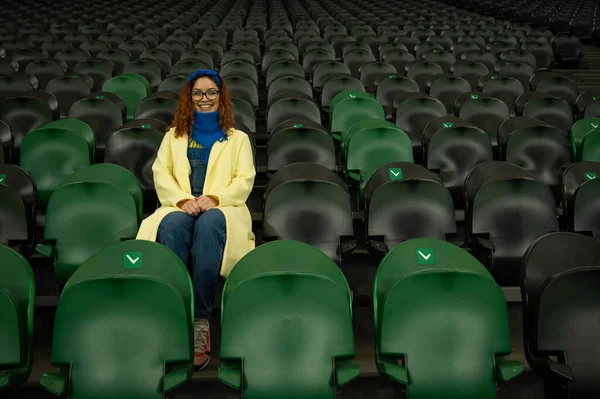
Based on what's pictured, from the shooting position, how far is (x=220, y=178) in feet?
6.61

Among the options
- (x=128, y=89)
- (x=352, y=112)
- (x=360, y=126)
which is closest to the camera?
(x=360, y=126)

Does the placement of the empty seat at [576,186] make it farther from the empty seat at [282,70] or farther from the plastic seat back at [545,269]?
the empty seat at [282,70]

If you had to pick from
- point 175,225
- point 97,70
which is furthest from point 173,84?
point 175,225

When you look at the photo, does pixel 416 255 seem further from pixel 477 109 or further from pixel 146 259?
pixel 477 109

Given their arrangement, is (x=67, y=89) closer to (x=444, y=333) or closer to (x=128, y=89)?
(x=128, y=89)

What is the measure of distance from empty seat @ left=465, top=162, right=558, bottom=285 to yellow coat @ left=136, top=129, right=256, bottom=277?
775mm

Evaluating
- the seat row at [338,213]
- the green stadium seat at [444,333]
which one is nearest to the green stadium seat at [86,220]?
the seat row at [338,213]

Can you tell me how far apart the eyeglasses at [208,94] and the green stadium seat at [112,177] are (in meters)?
0.37

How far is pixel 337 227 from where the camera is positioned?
202cm

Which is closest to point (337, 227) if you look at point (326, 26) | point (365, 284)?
point (365, 284)

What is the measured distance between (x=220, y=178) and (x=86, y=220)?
17.6 inches

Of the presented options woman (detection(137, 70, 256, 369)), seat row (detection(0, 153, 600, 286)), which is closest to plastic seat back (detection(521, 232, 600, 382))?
seat row (detection(0, 153, 600, 286))

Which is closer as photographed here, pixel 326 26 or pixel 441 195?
pixel 441 195

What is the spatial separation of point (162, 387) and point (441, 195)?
1.15 meters
